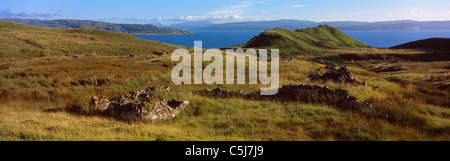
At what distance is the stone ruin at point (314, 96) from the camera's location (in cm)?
942

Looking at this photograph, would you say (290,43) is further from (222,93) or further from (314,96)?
(314,96)

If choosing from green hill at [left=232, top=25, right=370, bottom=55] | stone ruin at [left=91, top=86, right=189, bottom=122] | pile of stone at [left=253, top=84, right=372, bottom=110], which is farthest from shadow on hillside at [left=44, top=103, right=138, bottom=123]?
green hill at [left=232, top=25, right=370, bottom=55]

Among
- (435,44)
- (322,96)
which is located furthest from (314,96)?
(435,44)

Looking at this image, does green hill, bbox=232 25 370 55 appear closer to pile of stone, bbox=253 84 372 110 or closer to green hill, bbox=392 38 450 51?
green hill, bbox=392 38 450 51

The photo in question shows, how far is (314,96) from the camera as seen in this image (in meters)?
10.8

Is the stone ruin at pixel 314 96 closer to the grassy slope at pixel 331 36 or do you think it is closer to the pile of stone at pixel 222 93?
the pile of stone at pixel 222 93

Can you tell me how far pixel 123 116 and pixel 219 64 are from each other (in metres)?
21.1

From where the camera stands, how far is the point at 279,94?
11.8 m

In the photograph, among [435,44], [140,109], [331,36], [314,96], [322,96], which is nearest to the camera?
[140,109]

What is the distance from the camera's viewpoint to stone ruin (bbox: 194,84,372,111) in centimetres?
942
